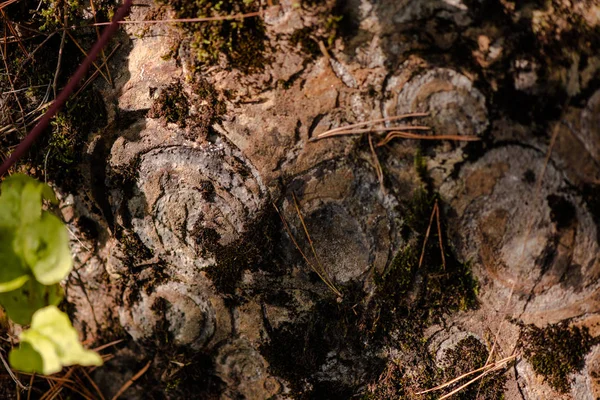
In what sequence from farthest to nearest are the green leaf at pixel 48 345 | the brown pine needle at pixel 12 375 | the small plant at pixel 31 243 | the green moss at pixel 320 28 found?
the brown pine needle at pixel 12 375 < the green moss at pixel 320 28 < the small plant at pixel 31 243 < the green leaf at pixel 48 345

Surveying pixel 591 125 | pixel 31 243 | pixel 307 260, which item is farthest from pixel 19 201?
pixel 591 125

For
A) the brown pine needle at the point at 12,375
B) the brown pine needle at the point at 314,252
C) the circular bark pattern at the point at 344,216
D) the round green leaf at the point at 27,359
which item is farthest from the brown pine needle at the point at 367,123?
the brown pine needle at the point at 12,375

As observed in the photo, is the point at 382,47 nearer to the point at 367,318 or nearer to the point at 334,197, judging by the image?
the point at 334,197

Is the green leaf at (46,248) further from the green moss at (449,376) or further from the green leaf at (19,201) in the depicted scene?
the green moss at (449,376)

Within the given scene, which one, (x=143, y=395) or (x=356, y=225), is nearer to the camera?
(x=356, y=225)

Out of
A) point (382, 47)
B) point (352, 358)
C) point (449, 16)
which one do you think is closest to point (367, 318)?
point (352, 358)

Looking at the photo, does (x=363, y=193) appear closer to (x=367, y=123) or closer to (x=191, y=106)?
(x=367, y=123)

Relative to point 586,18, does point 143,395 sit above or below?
below
